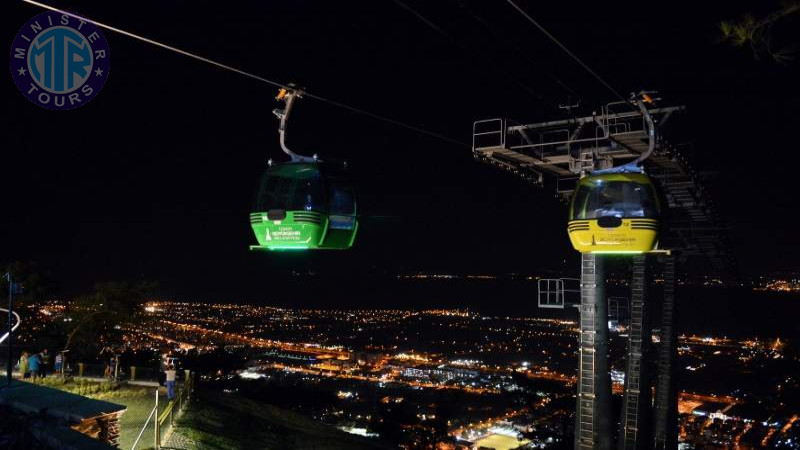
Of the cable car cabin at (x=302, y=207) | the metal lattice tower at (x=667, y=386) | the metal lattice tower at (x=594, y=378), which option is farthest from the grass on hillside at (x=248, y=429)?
the metal lattice tower at (x=667, y=386)

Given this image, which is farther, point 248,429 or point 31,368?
point 31,368

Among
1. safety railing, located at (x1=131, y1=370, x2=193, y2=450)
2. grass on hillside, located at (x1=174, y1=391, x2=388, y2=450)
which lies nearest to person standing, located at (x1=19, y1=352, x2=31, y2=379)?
safety railing, located at (x1=131, y1=370, x2=193, y2=450)

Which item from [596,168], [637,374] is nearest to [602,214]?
[596,168]

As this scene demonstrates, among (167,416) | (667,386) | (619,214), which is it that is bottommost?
(167,416)

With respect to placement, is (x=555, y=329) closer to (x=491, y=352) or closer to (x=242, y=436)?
(x=491, y=352)

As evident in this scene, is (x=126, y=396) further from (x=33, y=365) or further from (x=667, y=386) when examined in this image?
(x=667, y=386)

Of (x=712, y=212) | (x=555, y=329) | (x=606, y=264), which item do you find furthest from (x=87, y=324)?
(x=555, y=329)

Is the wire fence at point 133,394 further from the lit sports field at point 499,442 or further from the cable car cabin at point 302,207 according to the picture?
the lit sports field at point 499,442
